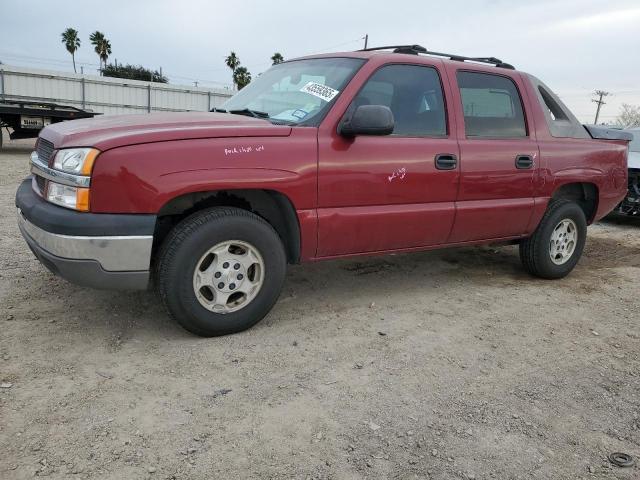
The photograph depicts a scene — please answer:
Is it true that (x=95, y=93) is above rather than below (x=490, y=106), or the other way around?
above

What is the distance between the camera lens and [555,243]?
16.3 feet

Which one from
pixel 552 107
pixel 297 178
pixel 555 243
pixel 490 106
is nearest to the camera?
pixel 297 178

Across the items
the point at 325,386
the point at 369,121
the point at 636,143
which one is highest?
the point at 636,143

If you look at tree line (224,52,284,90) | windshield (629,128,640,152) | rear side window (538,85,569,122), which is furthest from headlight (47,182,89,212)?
tree line (224,52,284,90)

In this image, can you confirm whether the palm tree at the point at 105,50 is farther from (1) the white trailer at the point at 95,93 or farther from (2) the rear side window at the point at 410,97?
(2) the rear side window at the point at 410,97

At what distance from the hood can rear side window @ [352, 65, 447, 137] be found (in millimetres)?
801

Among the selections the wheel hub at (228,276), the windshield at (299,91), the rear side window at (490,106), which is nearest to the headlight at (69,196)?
the wheel hub at (228,276)

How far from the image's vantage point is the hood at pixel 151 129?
2910 millimetres

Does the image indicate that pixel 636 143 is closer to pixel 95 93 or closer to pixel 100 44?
pixel 95 93

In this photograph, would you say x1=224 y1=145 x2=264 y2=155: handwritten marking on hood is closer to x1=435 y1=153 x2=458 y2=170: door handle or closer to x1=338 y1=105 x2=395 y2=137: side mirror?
x1=338 y1=105 x2=395 y2=137: side mirror

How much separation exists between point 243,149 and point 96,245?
968 millimetres

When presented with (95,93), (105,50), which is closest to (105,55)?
(105,50)

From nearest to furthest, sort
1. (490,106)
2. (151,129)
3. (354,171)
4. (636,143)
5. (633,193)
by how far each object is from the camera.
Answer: (151,129)
(354,171)
(490,106)
(633,193)
(636,143)

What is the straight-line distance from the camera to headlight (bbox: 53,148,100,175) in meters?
2.82
